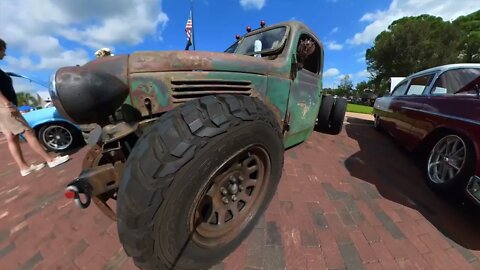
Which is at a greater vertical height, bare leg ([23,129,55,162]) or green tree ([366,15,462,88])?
green tree ([366,15,462,88])

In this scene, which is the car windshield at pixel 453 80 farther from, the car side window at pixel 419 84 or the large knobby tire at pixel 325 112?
the large knobby tire at pixel 325 112

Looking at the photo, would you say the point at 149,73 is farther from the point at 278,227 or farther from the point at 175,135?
the point at 278,227

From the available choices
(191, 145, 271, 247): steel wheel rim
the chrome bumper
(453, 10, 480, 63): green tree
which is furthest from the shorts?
(453, 10, 480, 63): green tree

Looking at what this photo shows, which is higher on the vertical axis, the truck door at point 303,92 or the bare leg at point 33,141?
the truck door at point 303,92

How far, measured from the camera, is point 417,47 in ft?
96.2

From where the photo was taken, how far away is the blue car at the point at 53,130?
496 cm

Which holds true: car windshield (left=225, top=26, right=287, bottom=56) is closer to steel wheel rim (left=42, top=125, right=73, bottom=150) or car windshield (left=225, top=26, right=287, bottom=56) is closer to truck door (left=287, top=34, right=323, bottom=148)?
truck door (left=287, top=34, right=323, bottom=148)

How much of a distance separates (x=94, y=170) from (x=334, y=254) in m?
1.83

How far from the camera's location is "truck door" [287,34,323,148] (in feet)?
9.29

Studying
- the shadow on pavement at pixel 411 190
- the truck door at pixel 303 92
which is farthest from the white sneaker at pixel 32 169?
the shadow on pavement at pixel 411 190

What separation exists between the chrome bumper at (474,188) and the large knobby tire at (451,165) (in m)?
0.15

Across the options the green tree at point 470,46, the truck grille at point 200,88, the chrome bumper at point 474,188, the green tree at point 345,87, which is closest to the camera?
the truck grille at point 200,88

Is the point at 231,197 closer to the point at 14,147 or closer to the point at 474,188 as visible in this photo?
the point at 474,188

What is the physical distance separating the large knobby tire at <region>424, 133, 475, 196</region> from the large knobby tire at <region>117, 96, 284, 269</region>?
2.10 m
